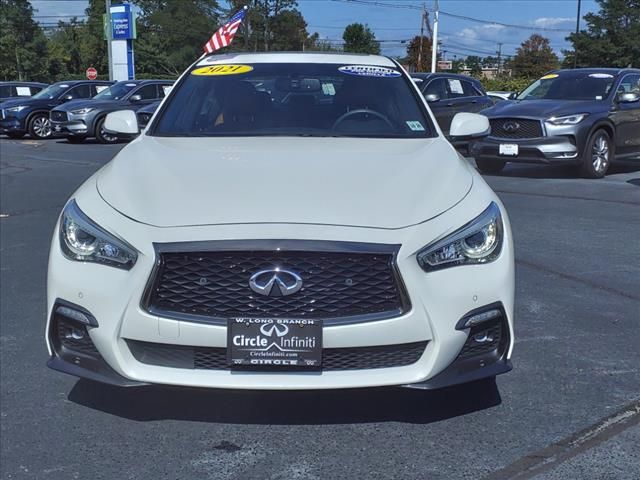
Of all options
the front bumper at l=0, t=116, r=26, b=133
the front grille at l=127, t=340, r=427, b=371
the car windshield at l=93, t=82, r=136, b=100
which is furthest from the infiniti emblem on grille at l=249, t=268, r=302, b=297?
the front bumper at l=0, t=116, r=26, b=133

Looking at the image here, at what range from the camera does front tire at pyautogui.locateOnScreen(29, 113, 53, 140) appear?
20406 millimetres

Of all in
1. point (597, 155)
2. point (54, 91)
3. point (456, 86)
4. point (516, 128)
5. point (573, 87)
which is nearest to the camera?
point (516, 128)

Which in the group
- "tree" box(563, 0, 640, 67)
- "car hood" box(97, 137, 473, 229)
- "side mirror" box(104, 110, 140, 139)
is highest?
"tree" box(563, 0, 640, 67)

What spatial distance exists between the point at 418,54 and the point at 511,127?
233 feet

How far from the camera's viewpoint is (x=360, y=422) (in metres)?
3.28

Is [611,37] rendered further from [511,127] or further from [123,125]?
[123,125]

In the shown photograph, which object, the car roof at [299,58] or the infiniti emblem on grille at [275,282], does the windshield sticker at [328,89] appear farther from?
the infiniti emblem on grille at [275,282]

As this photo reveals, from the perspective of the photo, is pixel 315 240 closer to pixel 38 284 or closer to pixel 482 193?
pixel 482 193

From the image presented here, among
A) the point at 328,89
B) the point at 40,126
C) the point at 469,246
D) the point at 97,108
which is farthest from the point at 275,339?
the point at 40,126

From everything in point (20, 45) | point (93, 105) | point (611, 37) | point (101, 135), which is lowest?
point (101, 135)

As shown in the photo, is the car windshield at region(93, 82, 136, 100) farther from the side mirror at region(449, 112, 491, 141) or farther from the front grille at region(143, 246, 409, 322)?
the front grille at region(143, 246, 409, 322)

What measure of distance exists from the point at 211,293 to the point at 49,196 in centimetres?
774

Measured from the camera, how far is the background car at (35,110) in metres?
20.2

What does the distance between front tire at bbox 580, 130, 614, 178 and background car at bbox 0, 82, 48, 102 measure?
18908 millimetres
